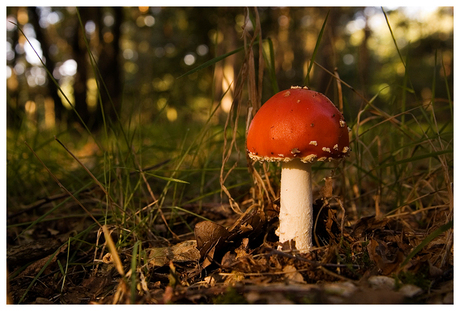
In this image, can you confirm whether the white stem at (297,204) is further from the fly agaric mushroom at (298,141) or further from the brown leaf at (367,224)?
the brown leaf at (367,224)

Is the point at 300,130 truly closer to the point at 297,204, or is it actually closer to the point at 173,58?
the point at 297,204

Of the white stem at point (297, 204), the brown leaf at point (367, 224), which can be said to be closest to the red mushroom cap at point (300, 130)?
the white stem at point (297, 204)

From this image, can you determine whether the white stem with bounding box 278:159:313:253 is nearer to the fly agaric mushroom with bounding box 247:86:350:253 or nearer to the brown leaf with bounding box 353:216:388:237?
the fly agaric mushroom with bounding box 247:86:350:253

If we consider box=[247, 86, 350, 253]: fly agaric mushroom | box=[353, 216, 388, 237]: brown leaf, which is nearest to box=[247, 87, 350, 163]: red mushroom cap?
box=[247, 86, 350, 253]: fly agaric mushroom

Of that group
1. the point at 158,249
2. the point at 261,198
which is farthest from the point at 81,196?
the point at 261,198

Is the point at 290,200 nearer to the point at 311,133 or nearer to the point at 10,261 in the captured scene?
the point at 311,133

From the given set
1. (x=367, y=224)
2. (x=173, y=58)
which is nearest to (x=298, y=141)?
(x=367, y=224)
